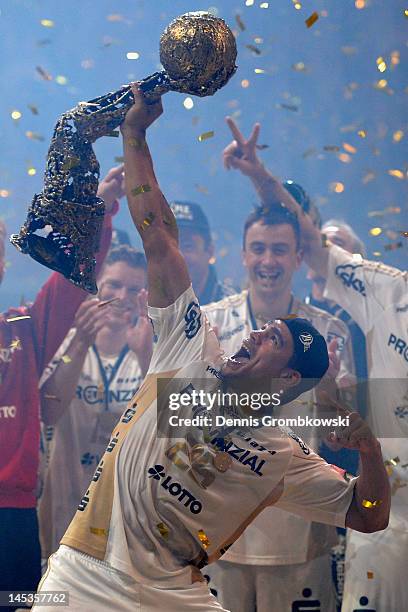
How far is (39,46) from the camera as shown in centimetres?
404

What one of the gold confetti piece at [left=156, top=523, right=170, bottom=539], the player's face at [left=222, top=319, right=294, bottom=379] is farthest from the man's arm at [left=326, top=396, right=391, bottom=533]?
the gold confetti piece at [left=156, top=523, right=170, bottom=539]

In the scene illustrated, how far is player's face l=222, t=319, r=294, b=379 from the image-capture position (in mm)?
2148

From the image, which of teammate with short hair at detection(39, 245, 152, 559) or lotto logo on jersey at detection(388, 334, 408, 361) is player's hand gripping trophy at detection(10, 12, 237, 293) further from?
lotto logo on jersey at detection(388, 334, 408, 361)

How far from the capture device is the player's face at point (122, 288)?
3.55m

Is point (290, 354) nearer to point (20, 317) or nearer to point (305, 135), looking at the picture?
point (20, 317)

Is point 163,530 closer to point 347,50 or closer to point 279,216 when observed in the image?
point 279,216

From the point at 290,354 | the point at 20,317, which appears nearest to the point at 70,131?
the point at 290,354

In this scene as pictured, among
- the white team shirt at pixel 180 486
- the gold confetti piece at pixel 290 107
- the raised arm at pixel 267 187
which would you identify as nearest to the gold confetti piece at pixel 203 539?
the white team shirt at pixel 180 486

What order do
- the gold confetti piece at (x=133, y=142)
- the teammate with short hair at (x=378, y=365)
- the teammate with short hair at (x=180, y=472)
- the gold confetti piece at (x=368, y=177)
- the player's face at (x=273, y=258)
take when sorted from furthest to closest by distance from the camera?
1. the gold confetti piece at (x=368, y=177)
2. the player's face at (x=273, y=258)
3. the teammate with short hair at (x=378, y=365)
4. the gold confetti piece at (x=133, y=142)
5. the teammate with short hair at (x=180, y=472)

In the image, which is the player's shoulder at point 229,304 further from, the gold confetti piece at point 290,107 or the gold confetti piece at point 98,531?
the gold confetti piece at point 98,531

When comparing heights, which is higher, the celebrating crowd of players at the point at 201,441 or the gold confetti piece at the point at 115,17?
the gold confetti piece at the point at 115,17

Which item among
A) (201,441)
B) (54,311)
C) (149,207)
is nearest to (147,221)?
(149,207)

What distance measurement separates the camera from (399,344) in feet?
10.2

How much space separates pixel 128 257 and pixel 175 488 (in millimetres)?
1774
